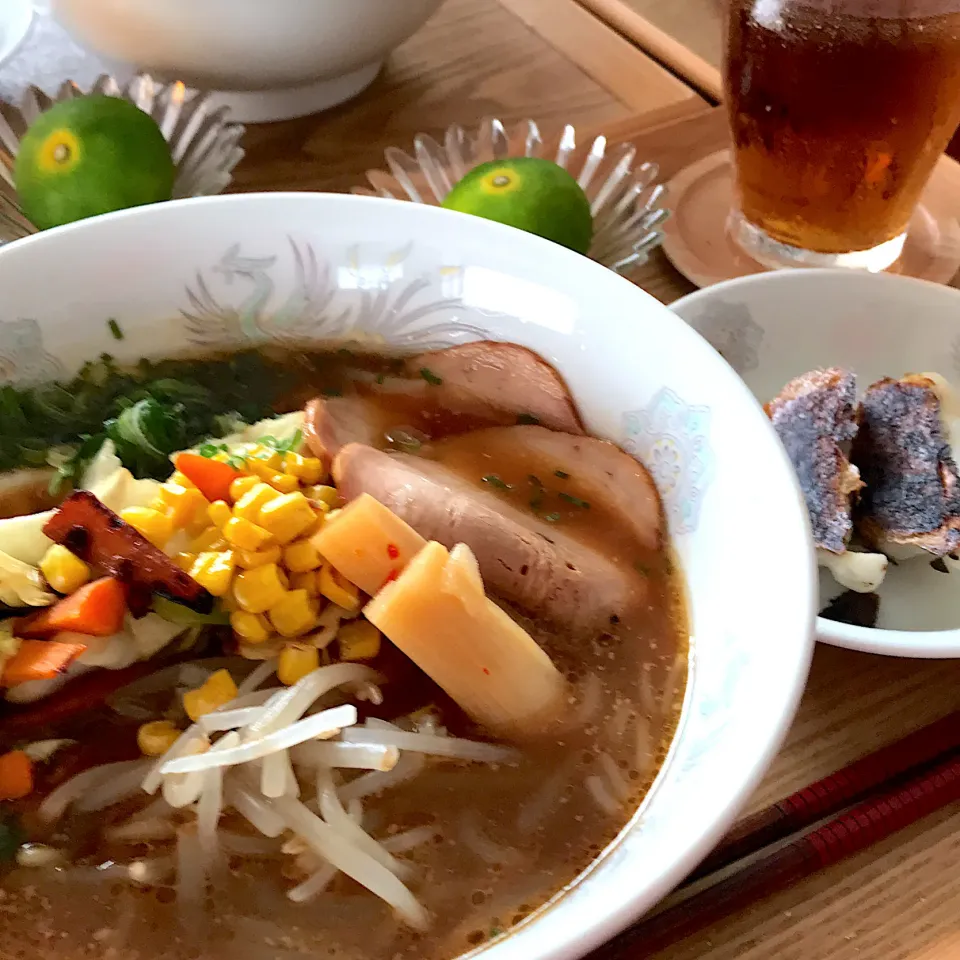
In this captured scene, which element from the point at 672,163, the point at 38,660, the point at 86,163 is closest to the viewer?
the point at 38,660

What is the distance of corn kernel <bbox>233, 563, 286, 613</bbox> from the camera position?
2.43 ft

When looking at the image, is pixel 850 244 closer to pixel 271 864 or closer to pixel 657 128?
pixel 657 128

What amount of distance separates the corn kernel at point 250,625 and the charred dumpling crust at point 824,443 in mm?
484

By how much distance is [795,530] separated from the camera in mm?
688

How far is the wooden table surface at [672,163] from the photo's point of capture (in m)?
0.71

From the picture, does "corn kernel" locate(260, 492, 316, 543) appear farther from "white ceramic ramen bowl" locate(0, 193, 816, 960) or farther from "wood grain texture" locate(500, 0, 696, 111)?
"wood grain texture" locate(500, 0, 696, 111)

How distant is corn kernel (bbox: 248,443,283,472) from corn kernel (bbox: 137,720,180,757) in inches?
8.7

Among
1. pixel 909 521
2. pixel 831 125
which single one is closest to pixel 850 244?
pixel 831 125

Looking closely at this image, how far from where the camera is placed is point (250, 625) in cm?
75

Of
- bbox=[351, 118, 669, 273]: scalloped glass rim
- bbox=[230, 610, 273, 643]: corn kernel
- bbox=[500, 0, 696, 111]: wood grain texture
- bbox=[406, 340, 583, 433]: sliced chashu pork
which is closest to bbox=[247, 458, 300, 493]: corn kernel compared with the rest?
bbox=[230, 610, 273, 643]: corn kernel

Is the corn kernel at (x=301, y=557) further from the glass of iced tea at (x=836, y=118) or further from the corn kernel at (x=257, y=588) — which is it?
the glass of iced tea at (x=836, y=118)

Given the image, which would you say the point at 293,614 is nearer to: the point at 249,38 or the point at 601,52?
the point at 249,38

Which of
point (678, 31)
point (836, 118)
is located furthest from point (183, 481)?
point (678, 31)

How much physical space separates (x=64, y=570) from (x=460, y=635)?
291mm
